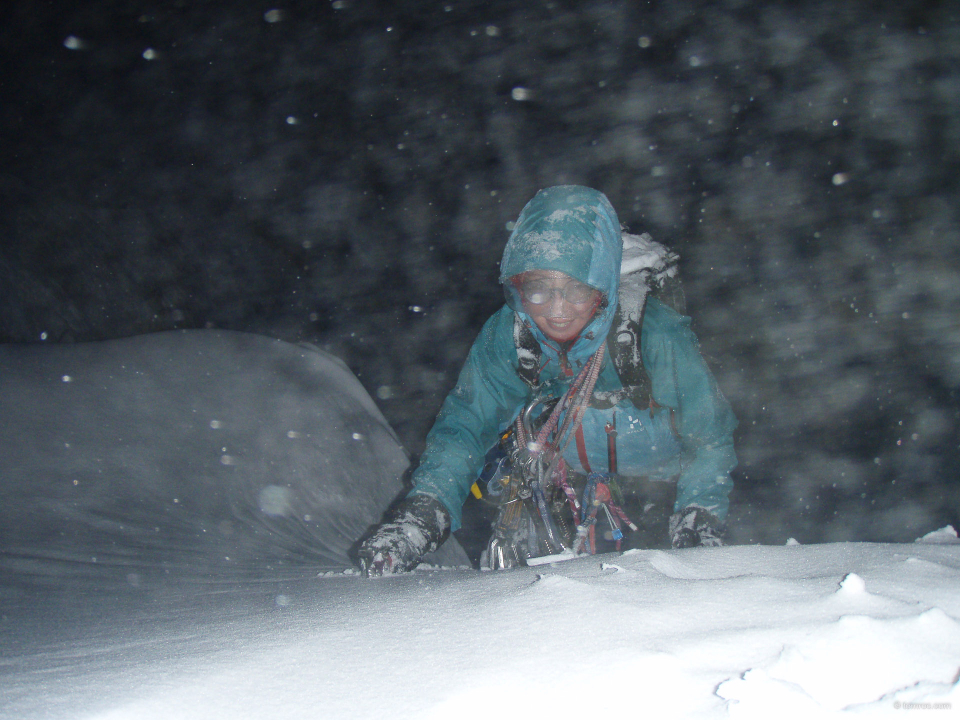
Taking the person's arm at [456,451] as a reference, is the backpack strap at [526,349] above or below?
above

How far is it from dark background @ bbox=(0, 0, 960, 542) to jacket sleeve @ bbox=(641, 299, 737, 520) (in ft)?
6.33

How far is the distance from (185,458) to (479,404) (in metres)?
1.58

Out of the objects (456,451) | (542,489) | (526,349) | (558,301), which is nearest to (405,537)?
(456,451)

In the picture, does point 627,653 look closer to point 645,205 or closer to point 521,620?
point 521,620

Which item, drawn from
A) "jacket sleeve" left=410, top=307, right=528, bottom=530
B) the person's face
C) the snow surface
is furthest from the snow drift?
the person's face

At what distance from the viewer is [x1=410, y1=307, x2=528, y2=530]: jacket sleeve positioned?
1.83 metres

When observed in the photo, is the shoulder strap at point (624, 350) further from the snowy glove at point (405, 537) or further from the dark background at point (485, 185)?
the dark background at point (485, 185)

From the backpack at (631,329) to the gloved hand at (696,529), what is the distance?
373 mm

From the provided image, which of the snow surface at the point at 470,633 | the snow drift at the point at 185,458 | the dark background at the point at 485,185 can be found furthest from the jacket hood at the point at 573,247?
the dark background at the point at 485,185

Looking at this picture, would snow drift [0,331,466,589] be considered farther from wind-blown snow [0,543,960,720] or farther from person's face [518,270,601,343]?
person's face [518,270,601,343]

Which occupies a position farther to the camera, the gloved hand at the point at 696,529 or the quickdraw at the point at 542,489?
the quickdraw at the point at 542,489

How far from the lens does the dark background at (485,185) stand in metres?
3.28

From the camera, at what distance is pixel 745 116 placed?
3314mm

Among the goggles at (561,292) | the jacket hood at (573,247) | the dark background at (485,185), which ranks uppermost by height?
the dark background at (485,185)
